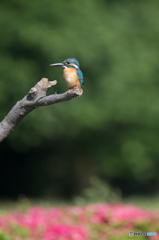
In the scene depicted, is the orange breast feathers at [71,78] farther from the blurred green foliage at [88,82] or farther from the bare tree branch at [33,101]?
the blurred green foliage at [88,82]

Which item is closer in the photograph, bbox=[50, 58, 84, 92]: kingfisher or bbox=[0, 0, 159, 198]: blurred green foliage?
bbox=[50, 58, 84, 92]: kingfisher

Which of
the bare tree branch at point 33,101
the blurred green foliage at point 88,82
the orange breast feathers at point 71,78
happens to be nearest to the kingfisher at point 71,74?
the orange breast feathers at point 71,78

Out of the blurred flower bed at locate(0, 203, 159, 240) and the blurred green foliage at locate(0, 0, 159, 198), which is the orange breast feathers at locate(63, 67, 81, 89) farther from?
the blurred green foliage at locate(0, 0, 159, 198)

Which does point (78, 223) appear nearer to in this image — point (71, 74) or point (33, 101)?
point (71, 74)

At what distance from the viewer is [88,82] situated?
1227 centimetres

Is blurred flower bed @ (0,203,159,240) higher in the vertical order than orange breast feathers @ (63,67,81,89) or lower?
lower

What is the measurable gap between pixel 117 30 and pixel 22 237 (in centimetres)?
901

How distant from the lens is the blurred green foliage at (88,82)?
1084 centimetres

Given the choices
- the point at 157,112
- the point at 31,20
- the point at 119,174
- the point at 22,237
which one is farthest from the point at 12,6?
the point at 22,237

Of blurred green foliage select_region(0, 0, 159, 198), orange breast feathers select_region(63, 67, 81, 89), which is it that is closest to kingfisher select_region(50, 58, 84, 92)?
orange breast feathers select_region(63, 67, 81, 89)

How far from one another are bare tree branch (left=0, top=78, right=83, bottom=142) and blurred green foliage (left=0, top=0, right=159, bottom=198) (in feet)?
23.6

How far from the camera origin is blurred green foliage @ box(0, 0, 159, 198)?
1084 centimetres

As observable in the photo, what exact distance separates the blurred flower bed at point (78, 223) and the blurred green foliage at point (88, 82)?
4858 mm

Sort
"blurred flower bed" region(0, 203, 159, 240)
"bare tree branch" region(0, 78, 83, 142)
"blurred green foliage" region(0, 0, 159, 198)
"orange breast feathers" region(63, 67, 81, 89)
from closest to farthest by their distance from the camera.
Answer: "bare tree branch" region(0, 78, 83, 142) → "orange breast feathers" region(63, 67, 81, 89) → "blurred flower bed" region(0, 203, 159, 240) → "blurred green foliage" region(0, 0, 159, 198)
